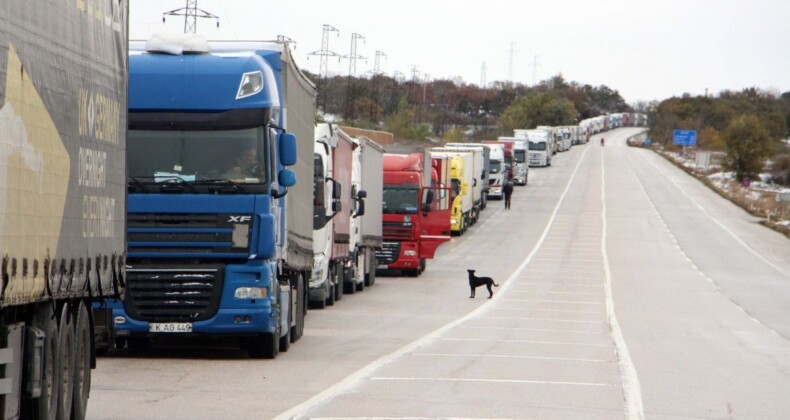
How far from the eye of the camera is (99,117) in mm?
10953

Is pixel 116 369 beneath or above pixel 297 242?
beneath

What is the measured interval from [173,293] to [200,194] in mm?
1232

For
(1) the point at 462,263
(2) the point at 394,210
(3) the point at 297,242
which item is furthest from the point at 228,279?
(1) the point at 462,263

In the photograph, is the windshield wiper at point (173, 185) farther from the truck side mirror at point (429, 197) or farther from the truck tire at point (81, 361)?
the truck side mirror at point (429, 197)

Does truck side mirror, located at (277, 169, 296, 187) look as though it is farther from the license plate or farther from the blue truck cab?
the license plate

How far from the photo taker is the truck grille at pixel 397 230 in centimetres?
3981

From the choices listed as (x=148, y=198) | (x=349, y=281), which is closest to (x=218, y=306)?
(x=148, y=198)

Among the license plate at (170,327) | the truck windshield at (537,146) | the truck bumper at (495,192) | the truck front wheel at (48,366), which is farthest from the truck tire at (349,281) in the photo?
the truck windshield at (537,146)

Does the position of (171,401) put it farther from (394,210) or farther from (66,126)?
(394,210)

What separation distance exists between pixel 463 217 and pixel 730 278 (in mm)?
17232

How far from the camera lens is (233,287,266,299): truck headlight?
16812 mm

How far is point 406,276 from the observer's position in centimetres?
4134

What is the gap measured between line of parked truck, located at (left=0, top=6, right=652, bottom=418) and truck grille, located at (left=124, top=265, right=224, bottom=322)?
0.02 meters

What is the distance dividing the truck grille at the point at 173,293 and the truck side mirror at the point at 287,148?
1495mm
